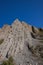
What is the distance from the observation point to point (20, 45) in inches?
1436

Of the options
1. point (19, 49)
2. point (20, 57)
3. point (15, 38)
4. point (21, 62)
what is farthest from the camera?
point (15, 38)

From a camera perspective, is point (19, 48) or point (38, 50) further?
point (38, 50)

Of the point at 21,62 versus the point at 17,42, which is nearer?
the point at 21,62

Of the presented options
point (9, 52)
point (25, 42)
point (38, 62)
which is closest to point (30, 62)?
point (38, 62)

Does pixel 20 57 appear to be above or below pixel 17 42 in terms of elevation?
below

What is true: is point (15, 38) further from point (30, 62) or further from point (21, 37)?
point (30, 62)

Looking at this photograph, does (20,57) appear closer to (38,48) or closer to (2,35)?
(38,48)

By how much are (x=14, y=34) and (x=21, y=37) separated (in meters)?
1.75

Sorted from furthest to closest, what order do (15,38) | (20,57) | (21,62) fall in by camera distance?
(15,38) → (20,57) → (21,62)

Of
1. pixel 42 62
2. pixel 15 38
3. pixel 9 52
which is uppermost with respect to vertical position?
pixel 15 38

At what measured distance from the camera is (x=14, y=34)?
4041cm

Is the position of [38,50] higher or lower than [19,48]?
lower

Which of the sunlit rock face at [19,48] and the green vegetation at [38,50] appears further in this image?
the green vegetation at [38,50]

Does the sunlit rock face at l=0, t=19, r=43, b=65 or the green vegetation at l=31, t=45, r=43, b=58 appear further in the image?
the green vegetation at l=31, t=45, r=43, b=58
